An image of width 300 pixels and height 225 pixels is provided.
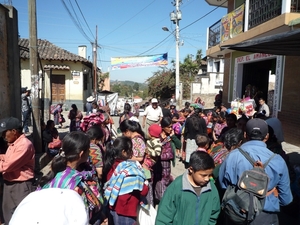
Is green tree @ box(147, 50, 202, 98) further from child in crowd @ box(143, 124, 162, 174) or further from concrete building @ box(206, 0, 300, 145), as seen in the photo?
child in crowd @ box(143, 124, 162, 174)

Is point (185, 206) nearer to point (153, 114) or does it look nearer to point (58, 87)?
point (153, 114)

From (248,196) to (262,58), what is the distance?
8.17 meters

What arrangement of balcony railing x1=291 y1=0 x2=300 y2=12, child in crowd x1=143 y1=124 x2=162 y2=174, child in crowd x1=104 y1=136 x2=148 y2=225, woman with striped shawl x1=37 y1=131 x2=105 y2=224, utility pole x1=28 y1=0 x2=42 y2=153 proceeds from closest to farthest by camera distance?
woman with striped shawl x1=37 y1=131 x2=105 y2=224 → child in crowd x1=104 y1=136 x2=148 y2=225 → child in crowd x1=143 y1=124 x2=162 y2=174 → utility pole x1=28 y1=0 x2=42 y2=153 → balcony railing x1=291 y1=0 x2=300 y2=12

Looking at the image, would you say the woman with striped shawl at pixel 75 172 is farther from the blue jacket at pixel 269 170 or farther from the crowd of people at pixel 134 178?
the blue jacket at pixel 269 170

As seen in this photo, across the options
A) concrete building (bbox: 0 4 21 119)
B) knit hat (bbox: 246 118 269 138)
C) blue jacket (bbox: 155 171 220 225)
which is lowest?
blue jacket (bbox: 155 171 220 225)

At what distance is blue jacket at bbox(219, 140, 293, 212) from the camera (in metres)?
2.05

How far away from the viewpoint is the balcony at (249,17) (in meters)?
7.23

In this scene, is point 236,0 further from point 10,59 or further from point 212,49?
point 10,59

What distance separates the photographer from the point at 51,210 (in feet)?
3.51

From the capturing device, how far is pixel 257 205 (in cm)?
191

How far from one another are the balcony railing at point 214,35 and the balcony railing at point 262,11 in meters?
2.59

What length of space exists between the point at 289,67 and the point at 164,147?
20.0ft

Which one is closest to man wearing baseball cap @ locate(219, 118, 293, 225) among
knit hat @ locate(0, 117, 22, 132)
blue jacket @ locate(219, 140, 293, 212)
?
blue jacket @ locate(219, 140, 293, 212)

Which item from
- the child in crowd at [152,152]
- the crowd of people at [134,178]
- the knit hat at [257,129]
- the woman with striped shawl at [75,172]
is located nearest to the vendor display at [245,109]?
the crowd of people at [134,178]
